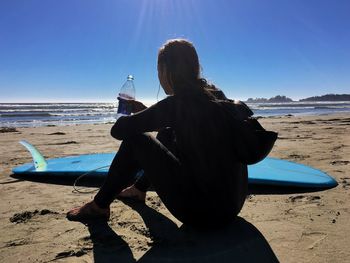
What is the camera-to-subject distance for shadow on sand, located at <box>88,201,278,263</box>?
1934 millimetres

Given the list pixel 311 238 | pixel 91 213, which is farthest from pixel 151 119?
pixel 311 238

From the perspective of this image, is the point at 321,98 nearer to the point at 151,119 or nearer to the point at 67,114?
the point at 67,114

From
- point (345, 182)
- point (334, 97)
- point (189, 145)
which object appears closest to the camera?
point (189, 145)

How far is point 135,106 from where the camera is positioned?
241 centimetres

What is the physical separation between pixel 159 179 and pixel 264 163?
2.25 m

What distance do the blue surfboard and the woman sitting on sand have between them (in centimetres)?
124

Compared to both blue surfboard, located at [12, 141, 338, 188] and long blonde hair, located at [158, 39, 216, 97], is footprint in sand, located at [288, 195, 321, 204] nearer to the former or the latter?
blue surfboard, located at [12, 141, 338, 188]

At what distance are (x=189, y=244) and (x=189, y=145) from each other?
555mm

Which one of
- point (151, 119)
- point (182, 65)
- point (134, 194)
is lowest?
point (134, 194)

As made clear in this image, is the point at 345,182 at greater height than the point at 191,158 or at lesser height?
lesser

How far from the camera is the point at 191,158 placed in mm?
1993

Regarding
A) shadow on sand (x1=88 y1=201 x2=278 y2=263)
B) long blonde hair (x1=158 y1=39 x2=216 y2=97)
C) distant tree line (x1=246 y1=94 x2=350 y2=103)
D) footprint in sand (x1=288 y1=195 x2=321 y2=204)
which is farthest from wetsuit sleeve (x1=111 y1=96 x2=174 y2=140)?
distant tree line (x1=246 y1=94 x2=350 y2=103)

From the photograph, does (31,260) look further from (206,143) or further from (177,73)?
(177,73)

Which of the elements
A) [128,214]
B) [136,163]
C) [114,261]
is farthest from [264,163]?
[114,261]
